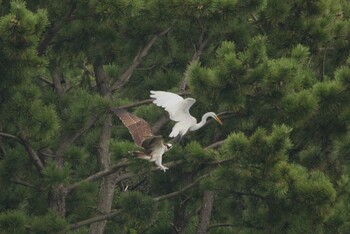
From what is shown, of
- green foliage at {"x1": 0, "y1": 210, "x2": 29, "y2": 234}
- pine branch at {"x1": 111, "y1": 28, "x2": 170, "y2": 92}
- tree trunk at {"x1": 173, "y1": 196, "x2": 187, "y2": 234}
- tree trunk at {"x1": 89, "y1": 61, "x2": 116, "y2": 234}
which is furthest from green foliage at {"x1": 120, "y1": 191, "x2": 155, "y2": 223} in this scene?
tree trunk at {"x1": 173, "y1": 196, "x2": 187, "y2": 234}

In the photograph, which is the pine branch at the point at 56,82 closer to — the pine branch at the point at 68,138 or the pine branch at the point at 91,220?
the pine branch at the point at 68,138

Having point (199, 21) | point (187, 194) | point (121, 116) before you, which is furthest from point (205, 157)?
point (187, 194)

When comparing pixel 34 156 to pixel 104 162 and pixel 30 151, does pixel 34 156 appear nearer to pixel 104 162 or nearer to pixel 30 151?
pixel 30 151

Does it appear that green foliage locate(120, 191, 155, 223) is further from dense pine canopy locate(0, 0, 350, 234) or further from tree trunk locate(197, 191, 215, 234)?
tree trunk locate(197, 191, 215, 234)

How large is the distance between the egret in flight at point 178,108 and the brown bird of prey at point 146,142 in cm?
26

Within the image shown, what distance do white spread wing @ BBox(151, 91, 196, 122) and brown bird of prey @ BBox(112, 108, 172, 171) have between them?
258 millimetres

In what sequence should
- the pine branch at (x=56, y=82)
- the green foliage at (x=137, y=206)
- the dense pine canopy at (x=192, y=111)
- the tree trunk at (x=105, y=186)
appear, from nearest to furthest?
the dense pine canopy at (x=192, y=111), the green foliage at (x=137, y=206), the tree trunk at (x=105, y=186), the pine branch at (x=56, y=82)

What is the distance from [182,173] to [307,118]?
2.46 m

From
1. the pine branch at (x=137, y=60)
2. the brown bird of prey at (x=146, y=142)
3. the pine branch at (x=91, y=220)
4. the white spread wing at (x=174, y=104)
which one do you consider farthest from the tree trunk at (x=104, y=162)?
the brown bird of prey at (x=146, y=142)

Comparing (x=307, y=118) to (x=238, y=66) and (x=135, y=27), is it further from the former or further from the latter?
(x=135, y=27)

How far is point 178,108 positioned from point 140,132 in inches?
16.3

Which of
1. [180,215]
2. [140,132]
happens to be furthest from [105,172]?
[180,215]

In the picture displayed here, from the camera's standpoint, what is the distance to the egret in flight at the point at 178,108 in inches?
329

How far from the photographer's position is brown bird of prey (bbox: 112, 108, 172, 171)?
25.7ft
